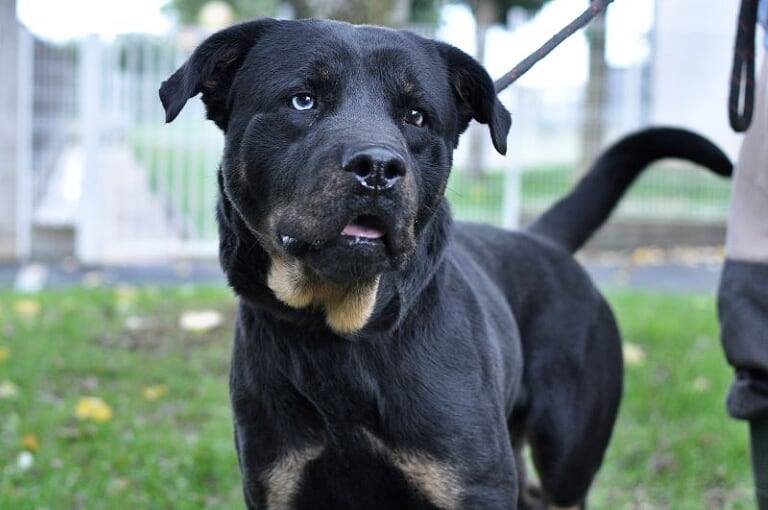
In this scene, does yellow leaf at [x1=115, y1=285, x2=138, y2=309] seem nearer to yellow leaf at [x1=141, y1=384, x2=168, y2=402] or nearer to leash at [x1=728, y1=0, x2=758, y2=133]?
yellow leaf at [x1=141, y1=384, x2=168, y2=402]

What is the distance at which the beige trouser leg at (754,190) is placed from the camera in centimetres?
412

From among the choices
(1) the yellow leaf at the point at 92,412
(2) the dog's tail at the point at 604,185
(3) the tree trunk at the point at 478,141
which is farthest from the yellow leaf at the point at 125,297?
(3) the tree trunk at the point at 478,141

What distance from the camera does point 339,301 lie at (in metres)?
3.33

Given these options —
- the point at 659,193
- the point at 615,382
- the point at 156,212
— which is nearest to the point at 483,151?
the point at 659,193

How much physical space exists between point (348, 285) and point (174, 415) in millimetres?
3317

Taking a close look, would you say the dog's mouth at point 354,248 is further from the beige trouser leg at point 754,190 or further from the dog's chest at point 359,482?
the beige trouser leg at point 754,190

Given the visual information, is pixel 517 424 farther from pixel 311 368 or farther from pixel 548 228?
pixel 311 368

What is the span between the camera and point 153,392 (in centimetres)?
658

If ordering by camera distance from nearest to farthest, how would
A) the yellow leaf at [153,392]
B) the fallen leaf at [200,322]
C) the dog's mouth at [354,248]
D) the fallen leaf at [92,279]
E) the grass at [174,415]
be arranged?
1. the dog's mouth at [354,248]
2. the grass at [174,415]
3. the yellow leaf at [153,392]
4. the fallen leaf at [200,322]
5. the fallen leaf at [92,279]

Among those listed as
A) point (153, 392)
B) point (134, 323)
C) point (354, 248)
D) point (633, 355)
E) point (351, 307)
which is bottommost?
point (134, 323)

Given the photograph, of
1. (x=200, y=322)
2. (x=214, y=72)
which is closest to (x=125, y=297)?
(x=200, y=322)

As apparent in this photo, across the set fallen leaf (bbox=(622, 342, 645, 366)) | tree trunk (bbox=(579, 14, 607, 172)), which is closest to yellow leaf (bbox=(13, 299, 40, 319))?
fallen leaf (bbox=(622, 342, 645, 366))

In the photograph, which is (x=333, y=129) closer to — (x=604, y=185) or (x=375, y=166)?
(x=375, y=166)

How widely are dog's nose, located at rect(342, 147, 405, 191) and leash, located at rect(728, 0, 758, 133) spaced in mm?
1707
